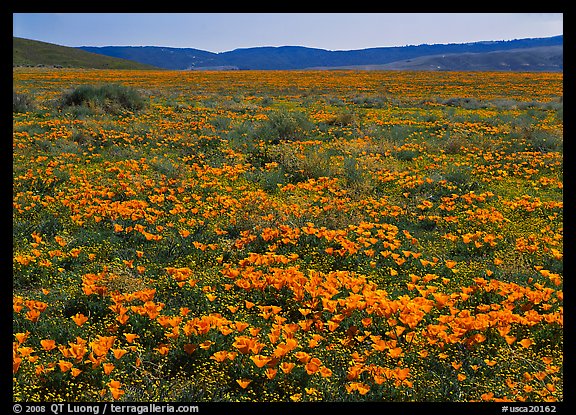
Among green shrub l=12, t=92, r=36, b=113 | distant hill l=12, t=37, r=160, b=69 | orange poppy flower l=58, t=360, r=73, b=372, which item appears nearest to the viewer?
orange poppy flower l=58, t=360, r=73, b=372

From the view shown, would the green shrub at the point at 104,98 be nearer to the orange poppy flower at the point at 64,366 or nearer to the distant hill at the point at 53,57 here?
the orange poppy flower at the point at 64,366

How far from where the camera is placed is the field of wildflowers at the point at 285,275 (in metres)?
2.89


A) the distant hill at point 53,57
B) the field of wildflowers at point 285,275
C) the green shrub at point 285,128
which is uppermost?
the distant hill at point 53,57

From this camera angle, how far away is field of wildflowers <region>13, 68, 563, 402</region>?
289 centimetres

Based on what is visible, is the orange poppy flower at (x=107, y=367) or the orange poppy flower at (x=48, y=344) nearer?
the orange poppy flower at (x=107, y=367)

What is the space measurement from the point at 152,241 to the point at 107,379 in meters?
2.53

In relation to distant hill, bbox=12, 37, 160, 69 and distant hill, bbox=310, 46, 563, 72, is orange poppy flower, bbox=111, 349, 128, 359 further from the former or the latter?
distant hill, bbox=310, 46, 563, 72

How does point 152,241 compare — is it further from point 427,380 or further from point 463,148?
point 463,148

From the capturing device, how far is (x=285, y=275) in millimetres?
4000

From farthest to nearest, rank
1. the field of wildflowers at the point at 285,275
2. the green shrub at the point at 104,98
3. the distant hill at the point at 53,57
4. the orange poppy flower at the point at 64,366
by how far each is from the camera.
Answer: the distant hill at the point at 53,57
the green shrub at the point at 104,98
the field of wildflowers at the point at 285,275
the orange poppy flower at the point at 64,366

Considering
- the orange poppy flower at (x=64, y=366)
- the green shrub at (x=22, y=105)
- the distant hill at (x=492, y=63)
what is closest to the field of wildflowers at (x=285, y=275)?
the orange poppy flower at (x=64, y=366)

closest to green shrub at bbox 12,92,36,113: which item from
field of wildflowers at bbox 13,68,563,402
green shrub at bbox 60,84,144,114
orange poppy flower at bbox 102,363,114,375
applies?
green shrub at bbox 60,84,144,114
